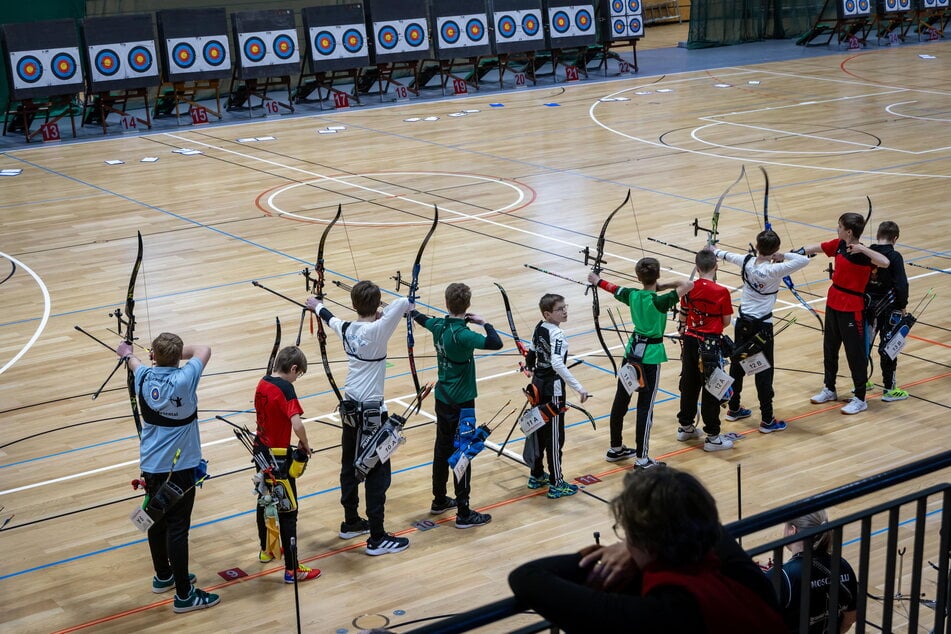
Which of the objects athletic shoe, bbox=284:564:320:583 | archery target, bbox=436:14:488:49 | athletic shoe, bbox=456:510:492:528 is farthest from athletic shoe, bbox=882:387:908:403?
archery target, bbox=436:14:488:49

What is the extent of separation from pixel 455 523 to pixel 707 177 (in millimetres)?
9064

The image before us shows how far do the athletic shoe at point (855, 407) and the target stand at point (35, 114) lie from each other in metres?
14.5

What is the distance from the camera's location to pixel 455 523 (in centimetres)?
583

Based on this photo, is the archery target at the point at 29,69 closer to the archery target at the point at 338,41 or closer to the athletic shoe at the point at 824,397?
the archery target at the point at 338,41

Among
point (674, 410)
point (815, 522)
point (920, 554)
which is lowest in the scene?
point (674, 410)

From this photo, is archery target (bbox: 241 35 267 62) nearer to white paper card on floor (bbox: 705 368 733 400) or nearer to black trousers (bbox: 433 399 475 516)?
white paper card on floor (bbox: 705 368 733 400)

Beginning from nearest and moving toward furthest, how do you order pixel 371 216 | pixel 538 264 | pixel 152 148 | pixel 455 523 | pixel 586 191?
pixel 455 523 → pixel 538 264 → pixel 371 216 → pixel 586 191 → pixel 152 148

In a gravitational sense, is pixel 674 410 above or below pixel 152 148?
below

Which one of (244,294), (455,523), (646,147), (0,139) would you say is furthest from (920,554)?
(0,139)

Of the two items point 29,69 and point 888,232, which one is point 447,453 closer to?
point 888,232

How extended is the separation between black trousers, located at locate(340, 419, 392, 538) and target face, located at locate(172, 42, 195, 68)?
613 inches

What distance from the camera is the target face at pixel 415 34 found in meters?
21.5

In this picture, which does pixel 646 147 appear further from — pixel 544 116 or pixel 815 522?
pixel 815 522

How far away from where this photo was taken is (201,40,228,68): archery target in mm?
20016
